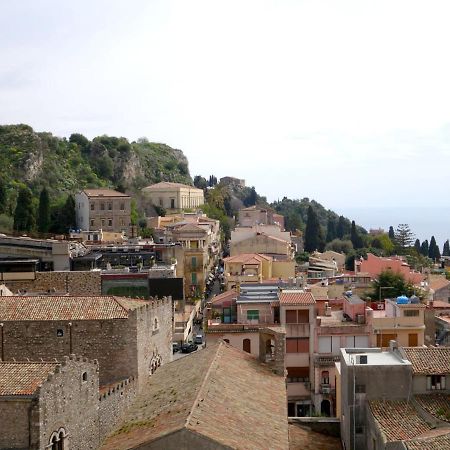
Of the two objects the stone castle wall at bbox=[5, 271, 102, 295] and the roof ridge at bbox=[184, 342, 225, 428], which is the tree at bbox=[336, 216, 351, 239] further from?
the roof ridge at bbox=[184, 342, 225, 428]

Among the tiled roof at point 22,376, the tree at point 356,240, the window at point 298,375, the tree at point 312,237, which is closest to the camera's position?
the tiled roof at point 22,376

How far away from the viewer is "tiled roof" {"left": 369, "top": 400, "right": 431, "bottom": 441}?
1845cm

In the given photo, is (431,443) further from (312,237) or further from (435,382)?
(312,237)

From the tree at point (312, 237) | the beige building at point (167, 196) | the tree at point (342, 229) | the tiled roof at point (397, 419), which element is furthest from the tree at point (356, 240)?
the tiled roof at point (397, 419)

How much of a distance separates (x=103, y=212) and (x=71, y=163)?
1195 inches

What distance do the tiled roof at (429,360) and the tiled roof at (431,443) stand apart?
4.49 meters

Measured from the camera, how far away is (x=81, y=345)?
91.3ft

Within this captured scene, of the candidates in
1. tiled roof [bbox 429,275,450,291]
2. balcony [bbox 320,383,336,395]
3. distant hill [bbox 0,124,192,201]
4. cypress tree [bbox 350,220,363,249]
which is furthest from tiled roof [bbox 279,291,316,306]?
cypress tree [bbox 350,220,363,249]

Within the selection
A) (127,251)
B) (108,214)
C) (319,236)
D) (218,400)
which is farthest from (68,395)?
(319,236)

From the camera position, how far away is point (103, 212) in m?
79.9

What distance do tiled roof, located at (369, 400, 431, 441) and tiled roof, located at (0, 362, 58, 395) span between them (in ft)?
29.5

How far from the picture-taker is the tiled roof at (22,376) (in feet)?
67.2

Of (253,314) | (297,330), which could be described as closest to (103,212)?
(253,314)

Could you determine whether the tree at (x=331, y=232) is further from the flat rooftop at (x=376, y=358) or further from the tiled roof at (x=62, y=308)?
the flat rooftop at (x=376, y=358)
